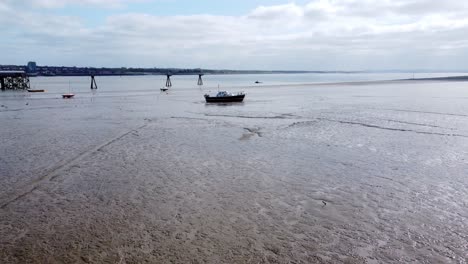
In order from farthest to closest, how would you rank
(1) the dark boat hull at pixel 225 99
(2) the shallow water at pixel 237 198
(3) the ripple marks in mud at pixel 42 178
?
(1) the dark boat hull at pixel 225 99 < (3) the ripple marks in mud at pixel 42 178 < (2) the shallow water at pixel 237 198

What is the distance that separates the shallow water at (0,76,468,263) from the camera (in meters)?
9.76

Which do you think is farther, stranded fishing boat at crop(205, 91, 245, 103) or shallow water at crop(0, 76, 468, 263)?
stranded fishing boat at crop(205, 91, 245, 103)

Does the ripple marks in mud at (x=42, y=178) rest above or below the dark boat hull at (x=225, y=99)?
below

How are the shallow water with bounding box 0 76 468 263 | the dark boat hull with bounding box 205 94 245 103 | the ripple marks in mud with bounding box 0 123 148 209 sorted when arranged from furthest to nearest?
the dark boat hull with bounding box 205 94 245 103
the ripple marks in mud with bounding box 0 123 148 209
the shallow water with bounding box 0 76 468 263

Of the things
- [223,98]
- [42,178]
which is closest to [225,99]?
[223,98]

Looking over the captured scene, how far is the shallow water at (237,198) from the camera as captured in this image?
9758 mm

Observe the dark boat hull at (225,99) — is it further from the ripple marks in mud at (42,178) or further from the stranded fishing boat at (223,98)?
the ripple marks in mud at (42,178)

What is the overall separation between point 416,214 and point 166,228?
7615 mm

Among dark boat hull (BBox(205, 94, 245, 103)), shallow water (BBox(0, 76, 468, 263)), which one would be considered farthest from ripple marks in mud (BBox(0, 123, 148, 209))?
dark boat hull (BBox(205, 94, 245, 103))

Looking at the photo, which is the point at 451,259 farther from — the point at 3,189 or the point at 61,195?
the point at 3,189

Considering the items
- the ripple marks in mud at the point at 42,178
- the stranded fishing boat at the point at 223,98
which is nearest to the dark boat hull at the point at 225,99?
the stranded fishing boat at the point at 223,98

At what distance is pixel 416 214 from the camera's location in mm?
11906

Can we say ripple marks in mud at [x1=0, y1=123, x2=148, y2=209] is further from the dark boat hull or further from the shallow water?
the dark boat hull

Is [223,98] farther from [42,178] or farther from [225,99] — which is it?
[42,178]
